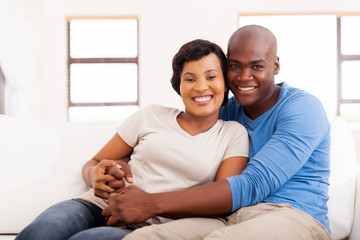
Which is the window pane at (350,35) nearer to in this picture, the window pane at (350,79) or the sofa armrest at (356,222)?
the window pane at (350,79)

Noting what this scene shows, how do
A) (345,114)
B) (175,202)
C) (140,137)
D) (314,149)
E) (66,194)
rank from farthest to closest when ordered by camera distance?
(345,114) → (66,194) → (140,137) → (314,149) → (175,202)

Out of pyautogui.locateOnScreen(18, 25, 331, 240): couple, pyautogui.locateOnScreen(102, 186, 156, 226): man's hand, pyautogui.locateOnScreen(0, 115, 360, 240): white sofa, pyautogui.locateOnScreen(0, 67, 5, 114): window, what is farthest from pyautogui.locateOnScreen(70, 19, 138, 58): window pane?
pyautogui.locateOnScreen(102, 186, 156, 226): man's hand

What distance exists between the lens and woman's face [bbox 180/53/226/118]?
4.72ft

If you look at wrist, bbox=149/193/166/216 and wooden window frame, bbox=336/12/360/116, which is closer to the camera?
wrist, bbox=149/193/166/216

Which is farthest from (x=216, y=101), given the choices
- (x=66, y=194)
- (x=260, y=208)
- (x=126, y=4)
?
(x=126, y=4)

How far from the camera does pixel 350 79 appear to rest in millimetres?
5633

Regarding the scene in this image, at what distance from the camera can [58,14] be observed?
5.69 m

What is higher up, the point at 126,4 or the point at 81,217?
the point at 126,4

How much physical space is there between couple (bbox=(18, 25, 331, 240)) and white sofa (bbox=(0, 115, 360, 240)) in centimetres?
19

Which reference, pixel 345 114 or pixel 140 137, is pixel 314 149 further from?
pixel 345 114

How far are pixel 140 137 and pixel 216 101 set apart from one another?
12.7 inches

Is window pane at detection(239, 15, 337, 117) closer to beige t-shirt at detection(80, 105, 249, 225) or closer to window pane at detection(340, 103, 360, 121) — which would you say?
window pane at detection(340, 103, 360, 121)

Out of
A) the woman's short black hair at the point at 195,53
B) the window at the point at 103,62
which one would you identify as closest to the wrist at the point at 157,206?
the woman's short black hair at the point at 195,53

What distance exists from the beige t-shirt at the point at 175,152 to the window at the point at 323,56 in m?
4.36
